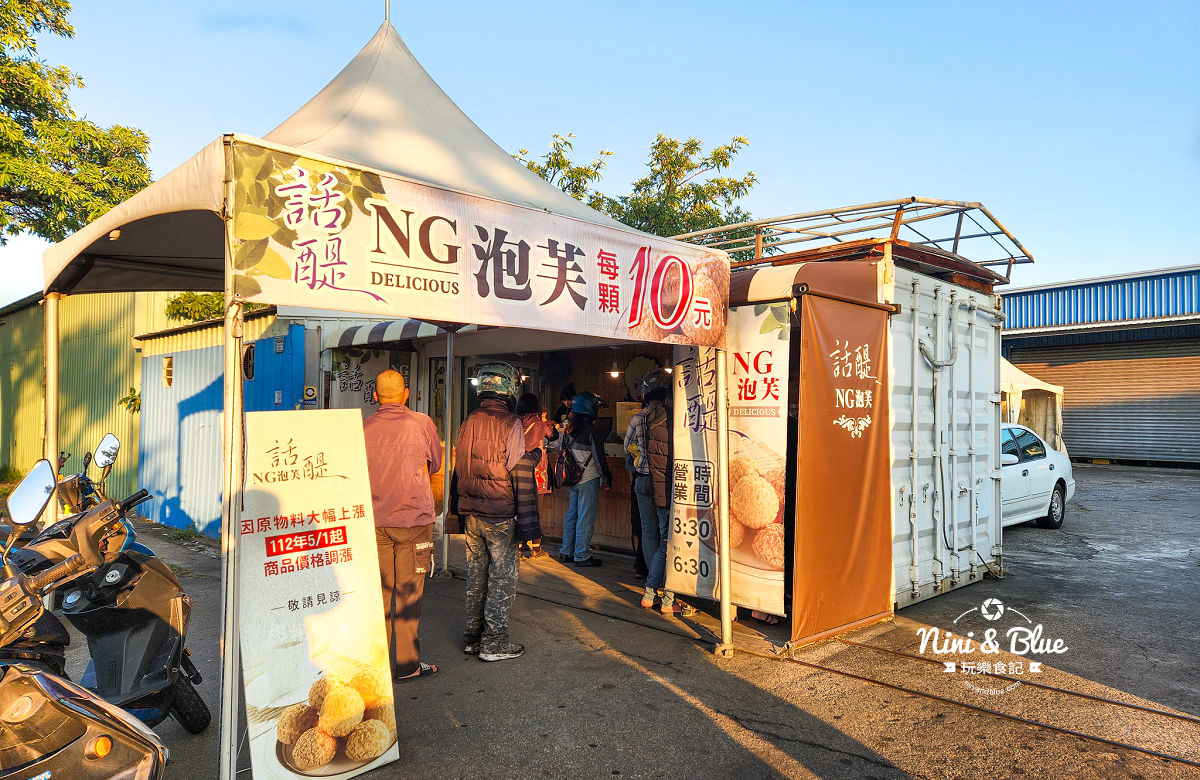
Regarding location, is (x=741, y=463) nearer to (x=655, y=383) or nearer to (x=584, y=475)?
(x=655, y=383)

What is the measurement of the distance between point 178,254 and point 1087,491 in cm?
1701

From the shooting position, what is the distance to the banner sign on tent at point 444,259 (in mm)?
3252

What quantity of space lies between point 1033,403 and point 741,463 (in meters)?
16.5

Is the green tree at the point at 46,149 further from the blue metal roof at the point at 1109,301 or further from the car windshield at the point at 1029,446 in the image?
the blue metal roof at the point at 1109,301

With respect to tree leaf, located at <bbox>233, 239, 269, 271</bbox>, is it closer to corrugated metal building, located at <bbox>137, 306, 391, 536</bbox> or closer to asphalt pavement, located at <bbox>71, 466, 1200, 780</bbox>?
asphalt pavement, located at <bbox>71, 466, 1200, 780</bbox>

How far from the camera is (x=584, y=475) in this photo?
811cm

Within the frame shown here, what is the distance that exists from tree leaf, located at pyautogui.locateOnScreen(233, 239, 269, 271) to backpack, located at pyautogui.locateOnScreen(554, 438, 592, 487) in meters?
5.13

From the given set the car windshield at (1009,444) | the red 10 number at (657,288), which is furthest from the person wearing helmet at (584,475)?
the car windshield at (1009,444)

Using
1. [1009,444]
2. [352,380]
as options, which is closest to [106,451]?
[352,380]

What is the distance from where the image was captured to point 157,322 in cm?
1460

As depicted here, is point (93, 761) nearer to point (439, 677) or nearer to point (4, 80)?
point (439, 677)

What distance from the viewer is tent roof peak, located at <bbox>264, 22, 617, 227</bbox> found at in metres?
4.35

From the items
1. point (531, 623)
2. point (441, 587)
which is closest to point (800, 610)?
point (531, 623)

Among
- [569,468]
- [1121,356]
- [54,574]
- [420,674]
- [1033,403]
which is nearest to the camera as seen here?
[54,574]
